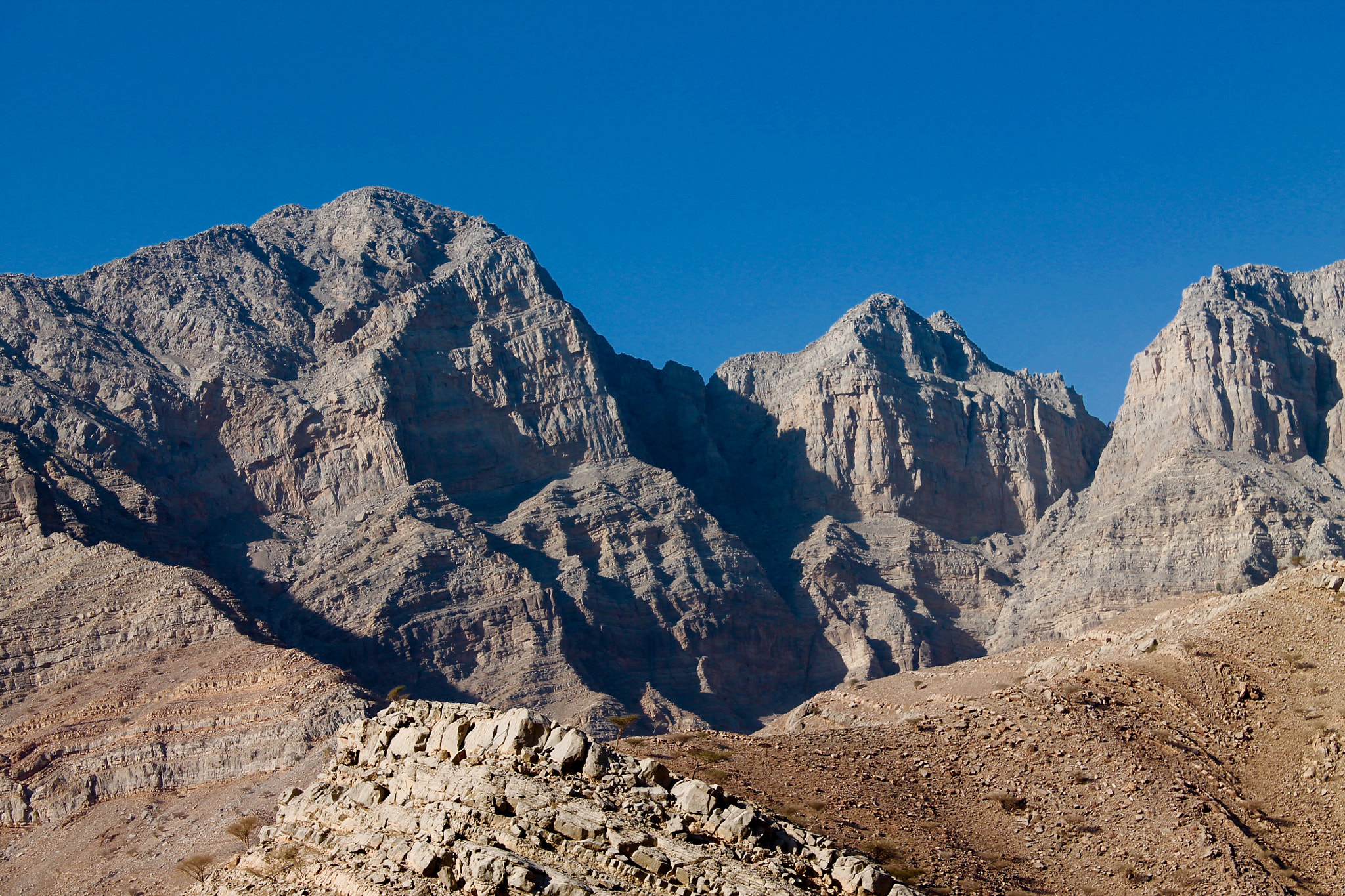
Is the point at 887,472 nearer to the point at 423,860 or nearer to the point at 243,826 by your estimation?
the point at 243,826

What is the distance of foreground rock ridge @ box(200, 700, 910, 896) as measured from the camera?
24.9m

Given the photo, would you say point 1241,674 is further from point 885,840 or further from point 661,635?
point 661,635

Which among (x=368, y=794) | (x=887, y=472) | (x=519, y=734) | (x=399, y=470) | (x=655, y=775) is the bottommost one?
(x=655, y=775)

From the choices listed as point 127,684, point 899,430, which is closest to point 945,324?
point 899,430

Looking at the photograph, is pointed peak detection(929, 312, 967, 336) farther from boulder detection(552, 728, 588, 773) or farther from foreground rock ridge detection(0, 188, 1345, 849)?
boulder detection(552, 728, 588, 773)

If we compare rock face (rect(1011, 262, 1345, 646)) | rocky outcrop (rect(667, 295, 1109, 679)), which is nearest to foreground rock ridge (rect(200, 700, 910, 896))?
rocky outcrop (rect(667, 295, 1109, 679))

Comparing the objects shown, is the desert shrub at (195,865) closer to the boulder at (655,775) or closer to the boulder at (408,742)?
the boulder at (408,742)

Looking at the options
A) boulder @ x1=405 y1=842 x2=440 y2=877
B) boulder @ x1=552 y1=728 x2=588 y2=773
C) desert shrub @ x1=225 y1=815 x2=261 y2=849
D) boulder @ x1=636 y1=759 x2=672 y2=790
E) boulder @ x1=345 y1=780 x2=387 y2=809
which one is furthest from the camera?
desert shrub @ x1=225 y1=815 x2=261 y2=849

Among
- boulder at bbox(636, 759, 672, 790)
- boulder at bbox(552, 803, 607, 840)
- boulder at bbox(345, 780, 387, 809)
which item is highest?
boulder at bbox(345, 780, 387, 809)

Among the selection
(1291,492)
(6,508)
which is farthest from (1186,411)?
(6,508)

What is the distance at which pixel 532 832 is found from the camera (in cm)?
2583

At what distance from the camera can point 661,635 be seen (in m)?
120

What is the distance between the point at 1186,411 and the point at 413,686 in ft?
253

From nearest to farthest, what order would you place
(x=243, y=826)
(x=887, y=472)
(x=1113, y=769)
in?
(x=1113, y=769), (x=243, y=826), (x=887, y=472)
